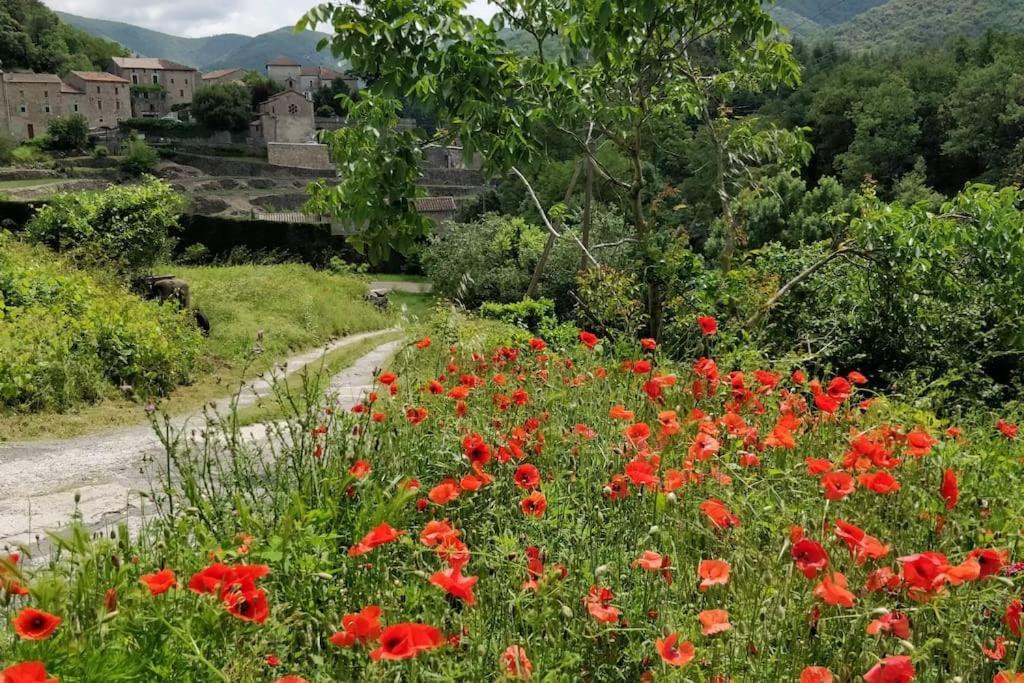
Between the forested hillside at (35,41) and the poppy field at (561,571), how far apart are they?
231 ft

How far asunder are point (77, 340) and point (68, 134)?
Answer: 51031 mm

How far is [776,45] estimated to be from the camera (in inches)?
254

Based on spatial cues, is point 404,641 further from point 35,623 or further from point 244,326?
point 244,326

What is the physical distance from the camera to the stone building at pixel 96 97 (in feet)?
194

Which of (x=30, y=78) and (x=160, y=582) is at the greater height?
(x=30, y=78)

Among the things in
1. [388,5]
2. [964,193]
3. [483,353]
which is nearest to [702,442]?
[483,353]

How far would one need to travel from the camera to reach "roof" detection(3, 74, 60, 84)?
177ft

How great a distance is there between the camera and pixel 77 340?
23.3 ft

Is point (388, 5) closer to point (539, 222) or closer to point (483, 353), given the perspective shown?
point (483, 353)

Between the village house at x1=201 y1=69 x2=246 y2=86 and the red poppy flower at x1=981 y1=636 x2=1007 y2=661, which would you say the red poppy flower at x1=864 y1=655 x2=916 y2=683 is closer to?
the red poppy flower at x1=981 y1=636 x2=1007 y2=661

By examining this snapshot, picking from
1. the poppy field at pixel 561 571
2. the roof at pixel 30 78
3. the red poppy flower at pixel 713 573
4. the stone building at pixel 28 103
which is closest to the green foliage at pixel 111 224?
the poppy field at pixel 561 571

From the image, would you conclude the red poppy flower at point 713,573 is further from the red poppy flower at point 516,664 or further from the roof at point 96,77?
the roof at point 96,77

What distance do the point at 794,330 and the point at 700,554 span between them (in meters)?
5.15

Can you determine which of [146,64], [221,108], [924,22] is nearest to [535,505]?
[221,108]
